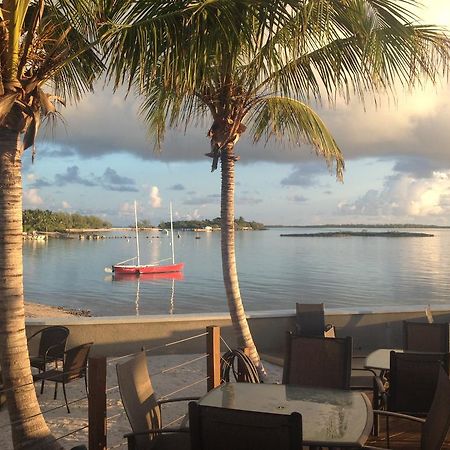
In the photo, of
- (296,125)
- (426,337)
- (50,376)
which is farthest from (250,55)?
(50,376)

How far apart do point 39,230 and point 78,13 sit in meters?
154

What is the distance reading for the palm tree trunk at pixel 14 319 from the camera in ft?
12.8

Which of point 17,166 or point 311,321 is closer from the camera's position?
point 17,166

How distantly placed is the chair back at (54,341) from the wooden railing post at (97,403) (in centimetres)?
294

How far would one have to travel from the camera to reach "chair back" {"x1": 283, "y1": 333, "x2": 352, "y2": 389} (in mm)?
4121

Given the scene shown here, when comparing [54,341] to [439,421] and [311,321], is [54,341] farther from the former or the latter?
[439,421]

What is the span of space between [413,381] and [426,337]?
1643mm

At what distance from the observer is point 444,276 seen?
64.3 meters

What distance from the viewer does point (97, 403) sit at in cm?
332

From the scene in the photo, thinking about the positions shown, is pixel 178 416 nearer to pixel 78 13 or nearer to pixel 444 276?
pixel 78 13

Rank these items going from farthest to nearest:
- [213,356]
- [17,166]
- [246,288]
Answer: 1. [246,288]
2. [213,356]
3. [17,166]

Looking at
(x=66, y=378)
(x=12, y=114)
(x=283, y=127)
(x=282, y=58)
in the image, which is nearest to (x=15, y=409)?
(x=66, y=378)

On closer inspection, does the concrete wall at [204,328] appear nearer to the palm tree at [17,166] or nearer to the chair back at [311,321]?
the chair back at [311,321]

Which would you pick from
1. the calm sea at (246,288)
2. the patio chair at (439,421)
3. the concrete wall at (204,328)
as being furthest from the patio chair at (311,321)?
the calm sea at (246,288)
